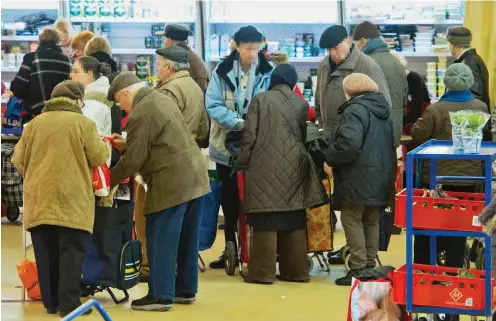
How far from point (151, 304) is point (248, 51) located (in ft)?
6.82

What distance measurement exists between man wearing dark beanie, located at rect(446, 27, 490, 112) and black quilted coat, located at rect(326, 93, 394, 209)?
186cm

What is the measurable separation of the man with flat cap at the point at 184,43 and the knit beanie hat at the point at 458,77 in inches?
77.5

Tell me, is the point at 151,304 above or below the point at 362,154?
below

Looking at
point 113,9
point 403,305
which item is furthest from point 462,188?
point 113,9

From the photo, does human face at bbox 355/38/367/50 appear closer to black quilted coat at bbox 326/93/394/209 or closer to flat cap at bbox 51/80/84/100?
black quilted coat at bbox 326/93/394/209

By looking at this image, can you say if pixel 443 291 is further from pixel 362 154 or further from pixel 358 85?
pixel 358 85

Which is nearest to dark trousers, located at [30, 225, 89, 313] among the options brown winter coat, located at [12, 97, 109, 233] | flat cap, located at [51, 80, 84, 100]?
brown winter coat, located at [12, 97, 109, 233]

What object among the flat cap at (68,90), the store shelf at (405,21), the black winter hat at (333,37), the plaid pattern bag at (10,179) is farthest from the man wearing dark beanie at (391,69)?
the plaid pattern bag at (10,179)

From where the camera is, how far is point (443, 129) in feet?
25.1

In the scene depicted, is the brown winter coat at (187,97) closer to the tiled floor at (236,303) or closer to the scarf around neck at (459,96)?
the tiled floor at (236,303)

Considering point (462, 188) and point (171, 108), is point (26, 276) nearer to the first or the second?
point (171, 108)

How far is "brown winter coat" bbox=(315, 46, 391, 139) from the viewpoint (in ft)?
24.7

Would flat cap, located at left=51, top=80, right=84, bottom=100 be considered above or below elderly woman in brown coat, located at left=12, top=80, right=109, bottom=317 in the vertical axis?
above

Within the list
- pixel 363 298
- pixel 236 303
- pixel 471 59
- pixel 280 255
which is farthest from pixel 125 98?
pixel 471 59
